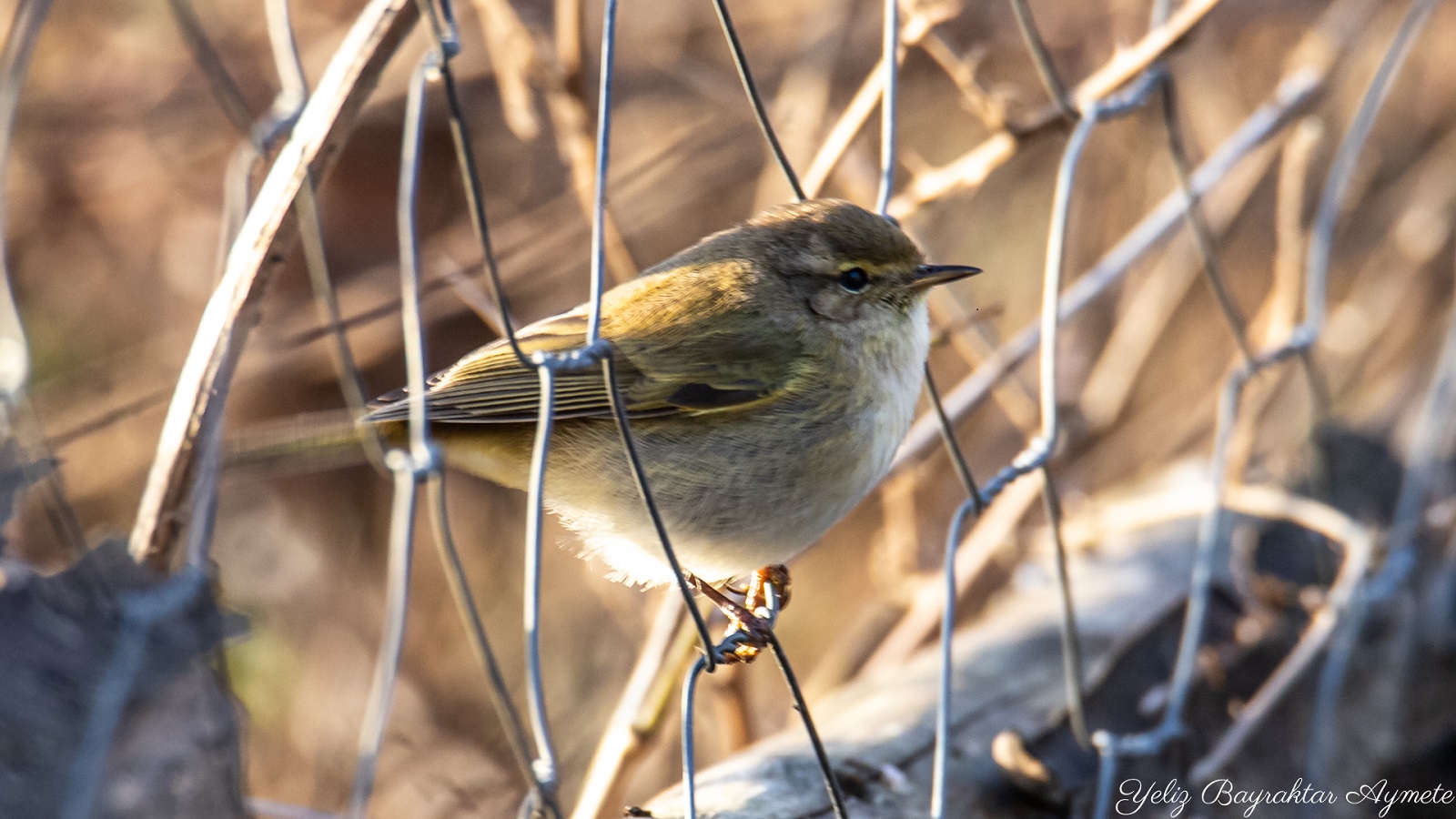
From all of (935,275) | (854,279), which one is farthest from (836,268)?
(935,275)

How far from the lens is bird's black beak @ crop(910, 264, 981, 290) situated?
89.3 inches

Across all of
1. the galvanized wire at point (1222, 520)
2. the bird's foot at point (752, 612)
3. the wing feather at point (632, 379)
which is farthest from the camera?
the galvanized wire at point (1222, 520)

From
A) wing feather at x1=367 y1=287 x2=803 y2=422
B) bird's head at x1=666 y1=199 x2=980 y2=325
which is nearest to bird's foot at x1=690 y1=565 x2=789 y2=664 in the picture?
wing feather at x1=367 y1=287 x2=803 y2=422

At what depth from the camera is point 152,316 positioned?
188 inches

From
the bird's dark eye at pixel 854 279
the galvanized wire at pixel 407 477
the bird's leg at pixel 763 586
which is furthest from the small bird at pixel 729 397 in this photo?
the galvanized wire at pixel 407 477

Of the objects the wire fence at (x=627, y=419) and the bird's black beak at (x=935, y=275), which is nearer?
the wire fence at (x=627, y=419)

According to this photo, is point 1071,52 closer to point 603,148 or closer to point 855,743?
point 855,743

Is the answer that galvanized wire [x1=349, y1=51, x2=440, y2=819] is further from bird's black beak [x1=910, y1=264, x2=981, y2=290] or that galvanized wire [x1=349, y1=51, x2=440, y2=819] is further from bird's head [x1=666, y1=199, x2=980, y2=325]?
bird's black beak [x1=910, y1=264, x2=981, y2=290]

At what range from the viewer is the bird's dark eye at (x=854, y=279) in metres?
2.33

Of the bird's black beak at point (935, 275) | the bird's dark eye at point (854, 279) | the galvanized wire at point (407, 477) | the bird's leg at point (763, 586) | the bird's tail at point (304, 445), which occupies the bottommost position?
the galvanized wire at point (407, 477)

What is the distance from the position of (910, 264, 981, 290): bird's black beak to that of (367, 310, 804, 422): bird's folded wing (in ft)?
0.92

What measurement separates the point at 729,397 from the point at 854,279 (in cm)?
36

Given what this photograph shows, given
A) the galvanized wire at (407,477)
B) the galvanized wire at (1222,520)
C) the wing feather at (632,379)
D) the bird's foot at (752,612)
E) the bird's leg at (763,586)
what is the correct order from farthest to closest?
the bird's leg at (763,586) → the galvanized wire at (1222,520) → the wing feather at (632,379) → the bird's foot at (752,612) → the galvanized wire at (407,477)

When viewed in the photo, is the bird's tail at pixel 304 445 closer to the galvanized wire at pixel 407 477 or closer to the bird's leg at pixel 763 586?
the galvanized wire at pixel 407 477
